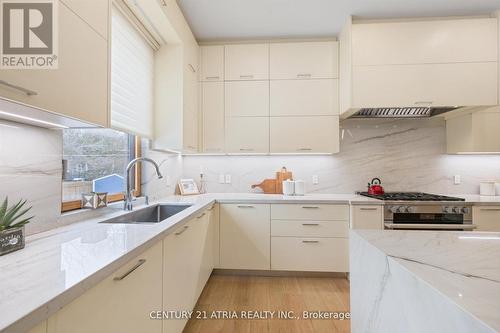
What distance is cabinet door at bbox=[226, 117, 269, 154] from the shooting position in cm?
284

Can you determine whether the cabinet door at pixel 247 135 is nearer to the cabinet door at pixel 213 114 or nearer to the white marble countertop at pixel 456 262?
the cabinet door at pixel 213 114

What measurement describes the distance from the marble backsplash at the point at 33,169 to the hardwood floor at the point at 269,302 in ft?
3.99

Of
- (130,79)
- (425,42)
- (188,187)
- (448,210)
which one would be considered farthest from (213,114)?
(448,210)

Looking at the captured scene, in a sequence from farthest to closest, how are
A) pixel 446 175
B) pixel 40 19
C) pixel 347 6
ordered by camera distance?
pixel 446 175 → pixel 347 6 → pixel 40 19

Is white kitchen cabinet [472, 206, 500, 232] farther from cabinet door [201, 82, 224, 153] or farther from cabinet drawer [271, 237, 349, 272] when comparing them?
cabinet door [201, 82, 224, 153]

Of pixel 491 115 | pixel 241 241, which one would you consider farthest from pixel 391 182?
A: pixel 241 241

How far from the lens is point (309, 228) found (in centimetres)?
256

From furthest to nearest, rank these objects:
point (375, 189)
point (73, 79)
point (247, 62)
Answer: point (247, 62) → point (375, 189) → point (73, 79)

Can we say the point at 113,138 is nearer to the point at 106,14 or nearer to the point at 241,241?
the point at 106,14

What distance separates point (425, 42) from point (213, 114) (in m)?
2.29

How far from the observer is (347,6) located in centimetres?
235

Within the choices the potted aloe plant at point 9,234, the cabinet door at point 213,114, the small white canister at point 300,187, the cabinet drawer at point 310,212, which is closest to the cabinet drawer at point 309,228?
the cabinet drawer at point 310,212

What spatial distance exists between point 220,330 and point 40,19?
2.00 meters

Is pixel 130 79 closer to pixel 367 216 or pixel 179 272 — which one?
pixel 179 272
